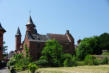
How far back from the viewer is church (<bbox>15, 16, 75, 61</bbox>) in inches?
2210

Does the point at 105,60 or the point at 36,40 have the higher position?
the point at 36,40

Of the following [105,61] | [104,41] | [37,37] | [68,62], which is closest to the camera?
[68,62]

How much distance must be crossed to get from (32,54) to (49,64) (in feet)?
29.6

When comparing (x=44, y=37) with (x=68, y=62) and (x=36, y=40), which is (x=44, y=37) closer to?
(x=36, y=40)

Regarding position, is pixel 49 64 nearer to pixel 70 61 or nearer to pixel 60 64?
pixel 60 64

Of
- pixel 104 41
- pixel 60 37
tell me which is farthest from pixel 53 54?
pixel 104 41

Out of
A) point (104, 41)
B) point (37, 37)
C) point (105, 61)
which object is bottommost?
point (105, 61)

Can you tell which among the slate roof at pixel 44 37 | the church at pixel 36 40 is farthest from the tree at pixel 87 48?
the slate roof at pixel 44 37

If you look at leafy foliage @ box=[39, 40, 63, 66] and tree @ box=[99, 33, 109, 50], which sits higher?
tree @ box=[99, 33, 109, 50]

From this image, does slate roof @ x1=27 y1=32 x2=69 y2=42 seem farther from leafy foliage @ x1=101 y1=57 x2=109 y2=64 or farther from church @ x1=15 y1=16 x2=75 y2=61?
leafy foliage @ x1=101 y1=57 x2=109 y2=64

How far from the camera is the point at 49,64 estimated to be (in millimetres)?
49281

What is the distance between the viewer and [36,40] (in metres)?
57.0

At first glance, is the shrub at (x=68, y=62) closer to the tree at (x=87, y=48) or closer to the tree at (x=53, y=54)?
the tree at (x=53, y=54)

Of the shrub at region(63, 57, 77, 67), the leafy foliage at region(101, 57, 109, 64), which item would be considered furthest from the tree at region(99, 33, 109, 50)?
the shrub at region(63, 57, 77, 67)
